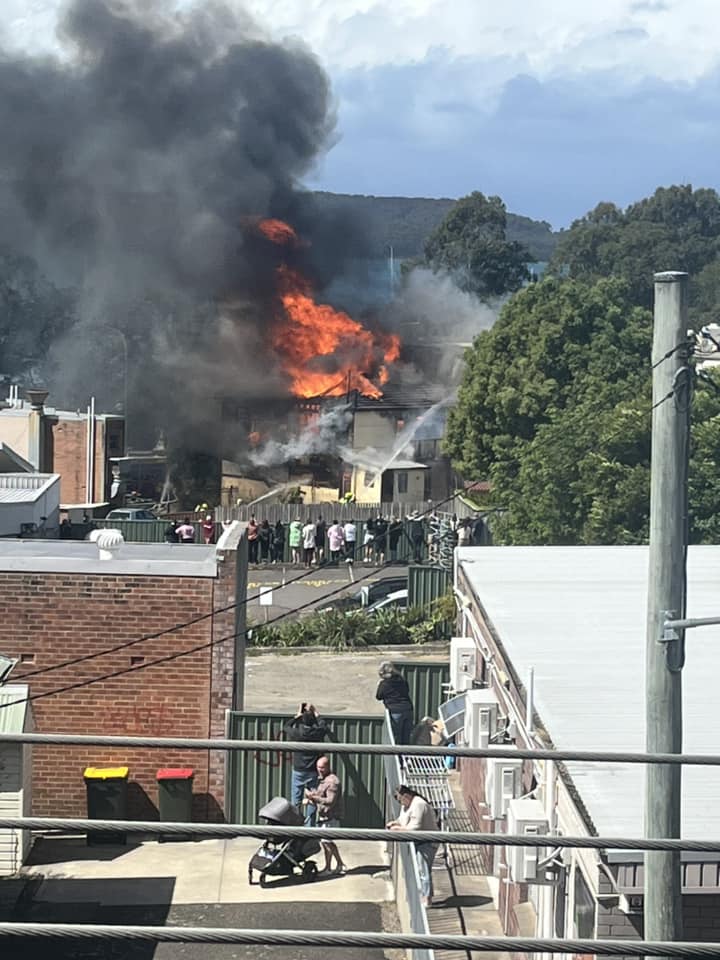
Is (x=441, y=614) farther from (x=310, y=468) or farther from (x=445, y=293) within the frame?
(x=445, y=293)

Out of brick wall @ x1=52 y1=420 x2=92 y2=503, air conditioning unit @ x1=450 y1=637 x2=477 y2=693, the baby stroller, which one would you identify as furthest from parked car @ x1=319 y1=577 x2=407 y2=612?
brick wall @ x1=52 y1=420 x2=92 y2=503

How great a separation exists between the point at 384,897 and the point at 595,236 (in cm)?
11036

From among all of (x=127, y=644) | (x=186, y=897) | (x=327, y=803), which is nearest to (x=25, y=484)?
(x=127, y=644)

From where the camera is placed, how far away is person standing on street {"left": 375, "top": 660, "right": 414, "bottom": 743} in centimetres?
1600

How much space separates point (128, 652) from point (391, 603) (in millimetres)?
13834

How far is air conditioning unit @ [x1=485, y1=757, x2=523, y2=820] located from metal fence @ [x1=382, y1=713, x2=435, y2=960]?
0.70m

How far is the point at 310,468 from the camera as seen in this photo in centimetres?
5844

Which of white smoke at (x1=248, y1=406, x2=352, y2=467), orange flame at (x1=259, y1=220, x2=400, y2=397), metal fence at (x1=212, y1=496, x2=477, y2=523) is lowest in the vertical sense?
metal fence at (x1=212, y1=496, x2=477, y2=523)

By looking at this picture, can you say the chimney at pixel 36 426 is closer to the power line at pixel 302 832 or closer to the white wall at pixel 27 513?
the white wall at pixel 27 513

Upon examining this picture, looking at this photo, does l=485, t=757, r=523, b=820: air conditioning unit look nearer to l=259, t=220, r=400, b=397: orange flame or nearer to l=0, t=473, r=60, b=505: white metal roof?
l=0, t=473, r=60, b=505: white metal roof

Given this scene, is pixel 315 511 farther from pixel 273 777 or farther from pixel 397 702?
pixel 273 777

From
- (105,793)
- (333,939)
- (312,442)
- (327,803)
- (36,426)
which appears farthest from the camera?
(312,442)

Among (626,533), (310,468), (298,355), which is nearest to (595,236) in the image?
(298,355)

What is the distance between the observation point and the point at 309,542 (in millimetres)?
35719
